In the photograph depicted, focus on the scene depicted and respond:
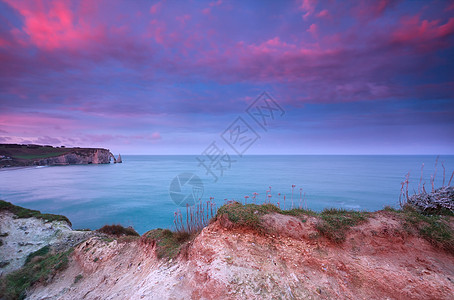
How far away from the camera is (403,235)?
669 cm

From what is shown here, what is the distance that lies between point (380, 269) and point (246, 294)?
4.06 meters

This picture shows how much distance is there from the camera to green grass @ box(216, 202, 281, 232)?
7234 millimetres

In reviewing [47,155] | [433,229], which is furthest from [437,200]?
[47,155]

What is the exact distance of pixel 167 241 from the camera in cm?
889

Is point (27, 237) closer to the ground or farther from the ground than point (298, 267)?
closer to the ground

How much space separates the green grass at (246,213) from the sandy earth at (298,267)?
0.27 meters

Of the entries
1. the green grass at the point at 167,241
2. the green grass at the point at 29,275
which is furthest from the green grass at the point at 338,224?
the green grass at the point at 29,275

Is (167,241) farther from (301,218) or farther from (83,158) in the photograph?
(83,158)

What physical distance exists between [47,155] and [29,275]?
122m

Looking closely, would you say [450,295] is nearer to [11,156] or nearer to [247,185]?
[247,185]

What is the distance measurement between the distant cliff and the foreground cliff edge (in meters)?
108

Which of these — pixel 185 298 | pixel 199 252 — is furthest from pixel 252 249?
pixel 185 298

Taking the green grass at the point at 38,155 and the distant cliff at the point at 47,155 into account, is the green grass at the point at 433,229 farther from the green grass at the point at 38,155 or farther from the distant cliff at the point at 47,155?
the green grass at the point at 38,155

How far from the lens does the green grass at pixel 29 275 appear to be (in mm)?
9828
